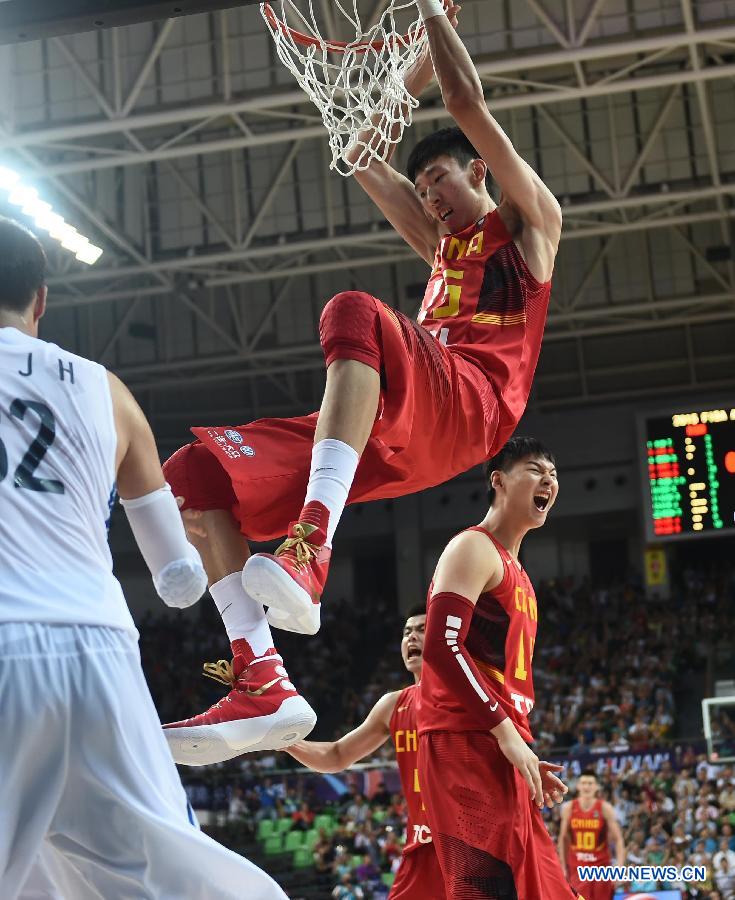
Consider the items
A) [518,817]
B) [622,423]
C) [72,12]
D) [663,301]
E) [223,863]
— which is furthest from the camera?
[622,423]

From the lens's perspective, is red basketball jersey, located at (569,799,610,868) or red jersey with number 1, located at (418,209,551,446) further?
red basketball jersey, located at (569,799,610,868)

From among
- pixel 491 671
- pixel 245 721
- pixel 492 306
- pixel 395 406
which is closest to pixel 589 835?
pixel 491 671

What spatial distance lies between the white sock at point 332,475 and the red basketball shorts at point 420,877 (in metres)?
2.65

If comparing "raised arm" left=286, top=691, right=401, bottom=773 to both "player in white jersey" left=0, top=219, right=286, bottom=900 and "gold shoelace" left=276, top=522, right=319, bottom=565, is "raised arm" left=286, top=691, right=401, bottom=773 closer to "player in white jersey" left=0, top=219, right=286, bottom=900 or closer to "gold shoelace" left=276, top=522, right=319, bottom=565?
"gold shoelace" left=276, top=522, right=319, bottom=565

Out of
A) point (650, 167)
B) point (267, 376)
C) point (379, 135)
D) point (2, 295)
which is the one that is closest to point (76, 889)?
point (2, 295)

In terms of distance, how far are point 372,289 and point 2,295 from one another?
19546 mm

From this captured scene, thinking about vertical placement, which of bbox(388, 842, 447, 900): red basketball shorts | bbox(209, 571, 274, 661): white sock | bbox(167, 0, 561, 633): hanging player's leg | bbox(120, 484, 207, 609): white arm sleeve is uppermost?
bbox(167, 0, 561, 633): hanging player's leg

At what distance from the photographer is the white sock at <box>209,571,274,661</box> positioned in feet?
13.8

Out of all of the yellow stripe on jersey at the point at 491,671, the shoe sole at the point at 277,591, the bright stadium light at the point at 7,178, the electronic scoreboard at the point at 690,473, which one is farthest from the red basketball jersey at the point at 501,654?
the electronic scoreboard at the point at 690,473

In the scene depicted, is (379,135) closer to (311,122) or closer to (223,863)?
(223,863)

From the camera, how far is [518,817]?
5.17 metres

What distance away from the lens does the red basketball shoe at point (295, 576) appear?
134 inches

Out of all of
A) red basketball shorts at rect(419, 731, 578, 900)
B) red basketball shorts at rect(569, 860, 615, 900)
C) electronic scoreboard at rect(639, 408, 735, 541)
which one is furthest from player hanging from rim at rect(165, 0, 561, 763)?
electronic scoreboard at rect(639, 408, 735, 541)

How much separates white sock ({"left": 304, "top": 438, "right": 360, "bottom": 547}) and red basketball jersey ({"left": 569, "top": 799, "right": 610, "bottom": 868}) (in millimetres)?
8942
